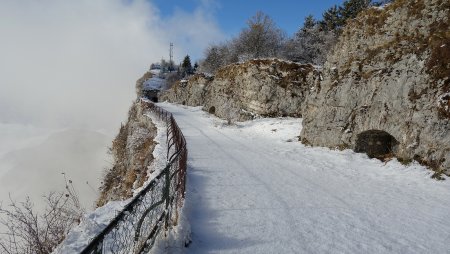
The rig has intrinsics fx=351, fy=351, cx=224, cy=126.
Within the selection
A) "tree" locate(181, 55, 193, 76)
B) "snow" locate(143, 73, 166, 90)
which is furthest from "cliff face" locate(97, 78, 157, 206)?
"tree" locate(181, 55, 193, 76)

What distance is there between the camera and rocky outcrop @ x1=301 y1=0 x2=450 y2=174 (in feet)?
39.2

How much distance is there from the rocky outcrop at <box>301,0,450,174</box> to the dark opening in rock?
0.26ft

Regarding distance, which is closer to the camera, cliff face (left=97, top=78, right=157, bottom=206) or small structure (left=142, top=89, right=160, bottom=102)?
cliff face (left=97, top=78, right=157, bottom=206)

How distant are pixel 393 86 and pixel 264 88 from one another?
50.3ft

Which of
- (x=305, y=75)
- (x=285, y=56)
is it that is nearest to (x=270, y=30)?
(x=285, y=56)

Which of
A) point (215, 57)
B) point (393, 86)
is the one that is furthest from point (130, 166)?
point (215, 57)

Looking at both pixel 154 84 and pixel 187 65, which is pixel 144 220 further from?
pixel 187 65

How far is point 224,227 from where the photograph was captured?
695 centimetres

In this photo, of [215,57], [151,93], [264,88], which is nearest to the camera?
[264,88]

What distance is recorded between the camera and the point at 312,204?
29.0 ft

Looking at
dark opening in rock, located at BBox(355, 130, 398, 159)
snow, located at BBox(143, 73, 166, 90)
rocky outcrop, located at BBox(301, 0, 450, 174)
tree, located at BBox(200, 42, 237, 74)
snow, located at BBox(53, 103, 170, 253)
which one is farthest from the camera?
snow, located at BBox(143, 73, 166, 90)

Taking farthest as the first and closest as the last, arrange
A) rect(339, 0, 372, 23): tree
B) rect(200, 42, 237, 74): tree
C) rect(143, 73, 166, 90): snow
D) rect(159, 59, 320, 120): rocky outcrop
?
1. rect(143, 73, 166, 90): snow
2. rect(200, 42, 237, 74): tree
3. rect(339, 0, 372, 23): tree
4. rect(159, 59, 320, 120): rocky outcrop

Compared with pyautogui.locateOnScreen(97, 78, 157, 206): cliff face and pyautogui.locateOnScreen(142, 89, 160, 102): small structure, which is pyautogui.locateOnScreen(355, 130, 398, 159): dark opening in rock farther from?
pyautogui.locateOnScreen(142, 89, 160, 102): small structure

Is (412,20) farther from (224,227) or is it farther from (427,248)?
(224,227)
